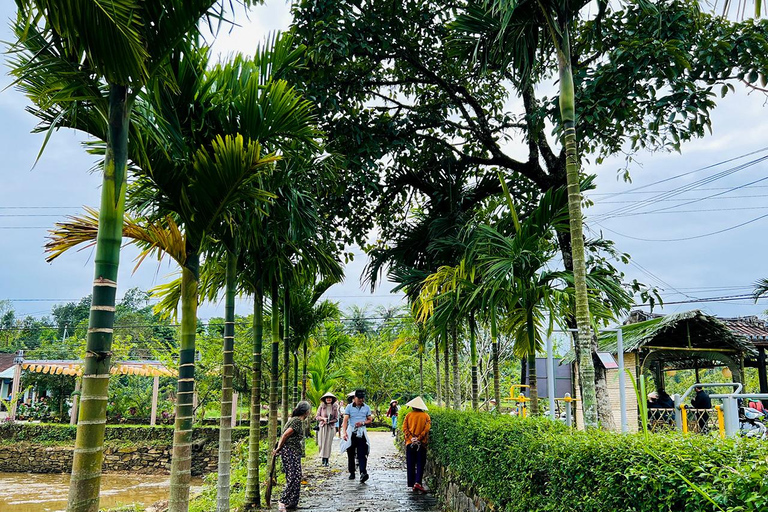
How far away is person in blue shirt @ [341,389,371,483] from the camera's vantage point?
1091 centimetres

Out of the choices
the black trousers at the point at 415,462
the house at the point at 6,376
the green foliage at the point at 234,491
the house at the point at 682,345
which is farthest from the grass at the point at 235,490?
the house at the point at 6,376

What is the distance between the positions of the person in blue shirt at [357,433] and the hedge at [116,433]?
43.9 ft

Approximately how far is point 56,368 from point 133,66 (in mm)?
25916

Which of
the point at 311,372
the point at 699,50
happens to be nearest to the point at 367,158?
the point at 699,50

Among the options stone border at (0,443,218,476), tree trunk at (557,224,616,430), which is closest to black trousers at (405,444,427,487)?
tree trunk at (557,224,616,430)

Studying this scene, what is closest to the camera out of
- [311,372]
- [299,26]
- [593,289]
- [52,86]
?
[52,86]

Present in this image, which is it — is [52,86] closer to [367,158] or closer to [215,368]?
[367,158]

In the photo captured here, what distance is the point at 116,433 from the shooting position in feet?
77.3

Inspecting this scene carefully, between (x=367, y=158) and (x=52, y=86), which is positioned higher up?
(x=367, y=158)

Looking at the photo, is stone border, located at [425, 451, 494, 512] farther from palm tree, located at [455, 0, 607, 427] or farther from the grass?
the grass

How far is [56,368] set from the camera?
81.8 feet

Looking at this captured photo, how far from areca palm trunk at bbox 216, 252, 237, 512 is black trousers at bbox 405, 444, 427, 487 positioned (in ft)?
14.9

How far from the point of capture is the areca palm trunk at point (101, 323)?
3107 mm

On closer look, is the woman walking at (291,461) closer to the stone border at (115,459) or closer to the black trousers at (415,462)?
the black trousers at (415,462)
